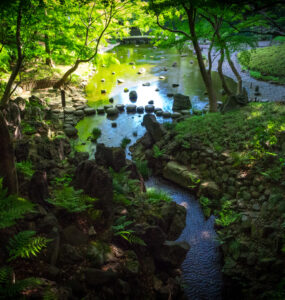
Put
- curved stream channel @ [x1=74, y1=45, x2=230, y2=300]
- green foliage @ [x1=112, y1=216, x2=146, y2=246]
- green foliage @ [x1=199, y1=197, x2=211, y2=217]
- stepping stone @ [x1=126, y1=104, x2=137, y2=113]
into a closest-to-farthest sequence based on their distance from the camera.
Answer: green foliage @ [x1=112, y1=216, x2=146, y2=246] → curved stream channel @ [x1=74, y1=45, x2=230, y2=300] → green foliage @ [x1=199, y1=197, x2=211, y2=217] → stepping stone @ [x1=126, y1=104, x2=137, y2=113]

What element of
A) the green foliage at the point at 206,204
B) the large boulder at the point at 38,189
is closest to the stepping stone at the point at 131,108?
the green foliage at the point at 206,204

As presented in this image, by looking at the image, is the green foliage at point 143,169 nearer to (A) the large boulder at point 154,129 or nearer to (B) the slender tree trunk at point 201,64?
(A) the large boulder at point 154,129

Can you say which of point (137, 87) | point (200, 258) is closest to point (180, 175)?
point (200, 258)

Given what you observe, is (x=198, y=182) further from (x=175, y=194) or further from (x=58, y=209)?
(x=58, y=209)

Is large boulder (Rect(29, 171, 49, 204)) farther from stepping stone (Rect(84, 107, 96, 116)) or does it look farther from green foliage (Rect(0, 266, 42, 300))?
stepping stone (Rect(84, 107, 96, 116))

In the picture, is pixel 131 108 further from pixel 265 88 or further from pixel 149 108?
pixel 265 88

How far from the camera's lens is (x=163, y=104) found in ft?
54.2

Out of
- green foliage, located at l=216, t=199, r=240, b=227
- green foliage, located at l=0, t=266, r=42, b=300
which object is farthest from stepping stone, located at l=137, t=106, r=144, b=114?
green foliage, located at l=0, t=266, r=42, b=300

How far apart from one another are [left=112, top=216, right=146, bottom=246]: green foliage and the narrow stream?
177cm

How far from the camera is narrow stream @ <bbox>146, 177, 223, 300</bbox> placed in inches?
230

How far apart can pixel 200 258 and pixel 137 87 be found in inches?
599

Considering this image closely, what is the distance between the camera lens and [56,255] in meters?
4.29

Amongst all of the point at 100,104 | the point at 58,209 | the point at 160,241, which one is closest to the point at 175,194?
the point at 160,241

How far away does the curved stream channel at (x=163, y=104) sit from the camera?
627cm
